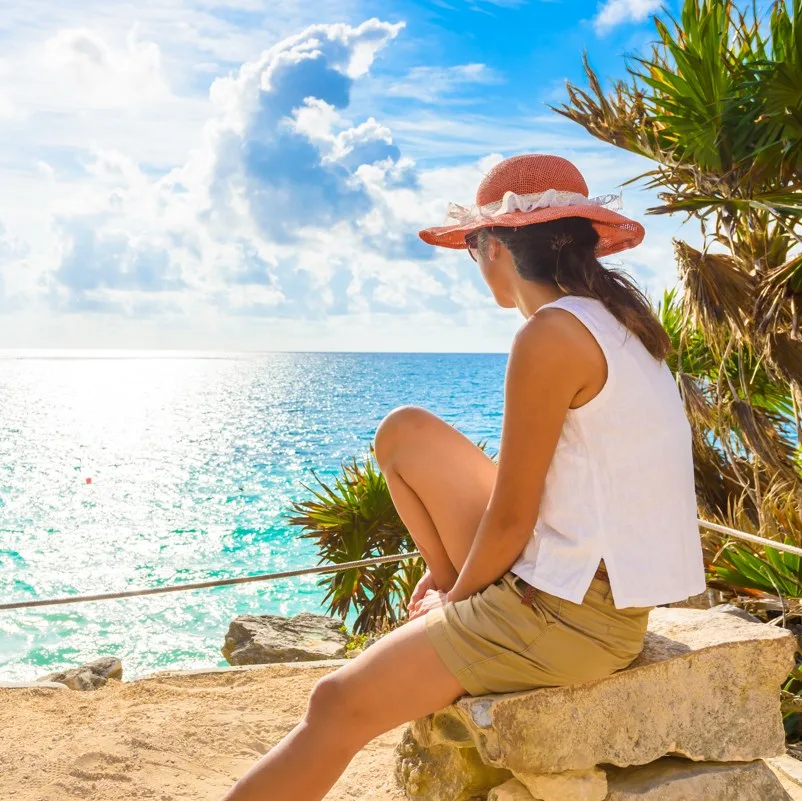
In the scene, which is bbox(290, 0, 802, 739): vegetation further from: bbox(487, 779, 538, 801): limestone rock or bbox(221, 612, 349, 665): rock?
bbox(487, 779, 538, 801): limestone rock

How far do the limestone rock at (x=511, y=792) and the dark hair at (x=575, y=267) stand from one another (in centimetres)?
119

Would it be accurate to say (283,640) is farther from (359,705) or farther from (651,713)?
(359,705)

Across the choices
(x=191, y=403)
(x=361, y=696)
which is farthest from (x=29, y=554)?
(x=191, y=403)

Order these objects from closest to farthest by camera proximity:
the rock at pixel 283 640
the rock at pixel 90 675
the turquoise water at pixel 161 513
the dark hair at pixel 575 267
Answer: the dark hair at pixel 575 267
the rock at pixel 90 675
the rock at pixel 283 640
the turquoise water at pixel 161 513

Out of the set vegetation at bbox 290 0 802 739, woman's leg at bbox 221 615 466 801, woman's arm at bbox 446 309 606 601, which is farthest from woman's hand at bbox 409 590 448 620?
vegetation at bbox 290 0 802 739

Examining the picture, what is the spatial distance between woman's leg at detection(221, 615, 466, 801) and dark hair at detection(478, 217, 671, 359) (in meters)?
0.87

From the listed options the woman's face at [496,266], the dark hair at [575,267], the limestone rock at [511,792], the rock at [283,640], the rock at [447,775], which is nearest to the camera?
the dark hair at [575,267]

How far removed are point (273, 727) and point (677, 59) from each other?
4.48m

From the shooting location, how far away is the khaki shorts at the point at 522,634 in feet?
6.14

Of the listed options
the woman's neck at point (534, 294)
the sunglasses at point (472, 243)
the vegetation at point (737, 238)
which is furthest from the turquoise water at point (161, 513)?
the woman's neck at point (534, 294)

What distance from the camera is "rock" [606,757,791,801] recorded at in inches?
84.9

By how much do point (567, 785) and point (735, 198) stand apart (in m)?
4.03

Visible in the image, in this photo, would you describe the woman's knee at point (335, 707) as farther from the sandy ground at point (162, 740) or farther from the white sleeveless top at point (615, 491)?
the sandy ground at point (162, 740)

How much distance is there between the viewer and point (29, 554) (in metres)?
17.7
